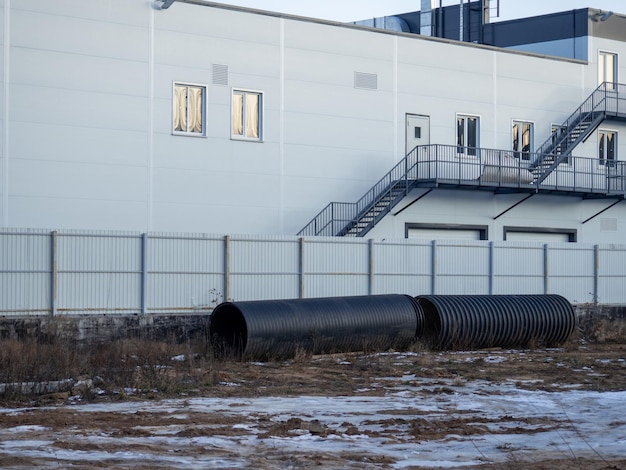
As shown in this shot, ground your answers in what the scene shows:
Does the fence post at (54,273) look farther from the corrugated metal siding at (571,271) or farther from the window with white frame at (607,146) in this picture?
the window with white frame at (607,146)

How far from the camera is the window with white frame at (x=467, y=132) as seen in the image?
37.8 meters

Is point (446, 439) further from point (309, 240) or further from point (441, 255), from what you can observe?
point (441, 255)

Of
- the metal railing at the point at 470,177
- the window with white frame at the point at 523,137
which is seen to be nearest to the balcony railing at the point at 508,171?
the metal railing at the point at 470,177

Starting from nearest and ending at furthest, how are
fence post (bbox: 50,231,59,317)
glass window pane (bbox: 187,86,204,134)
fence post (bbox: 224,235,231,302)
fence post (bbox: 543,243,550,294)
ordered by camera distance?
fence post (bbox: 50,231,59,317) → fence post (bbox: 224,235,231,302) → fence post (bbox: 543,243,550,294) → glass window pane (bbox: 187,86,204,134)

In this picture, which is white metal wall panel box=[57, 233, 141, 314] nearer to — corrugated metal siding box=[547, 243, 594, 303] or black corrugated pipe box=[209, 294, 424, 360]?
black corrugated pipe box=[209, 294, 424, 360]

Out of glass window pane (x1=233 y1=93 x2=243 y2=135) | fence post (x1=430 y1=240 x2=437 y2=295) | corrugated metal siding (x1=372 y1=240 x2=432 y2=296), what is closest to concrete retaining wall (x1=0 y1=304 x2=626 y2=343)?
fence post (x1=430 y1=240 x2=437 y2=295)

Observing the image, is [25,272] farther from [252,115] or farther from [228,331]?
[252,115]

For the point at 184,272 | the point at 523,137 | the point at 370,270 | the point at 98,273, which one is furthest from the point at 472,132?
the point at 98,273

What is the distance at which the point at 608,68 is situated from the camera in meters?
42.5

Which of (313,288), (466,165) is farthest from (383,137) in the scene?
(313,288)

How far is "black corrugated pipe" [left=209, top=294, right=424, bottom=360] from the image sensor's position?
2108 cm

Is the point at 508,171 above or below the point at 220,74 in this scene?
below

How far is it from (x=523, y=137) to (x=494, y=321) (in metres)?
16.3

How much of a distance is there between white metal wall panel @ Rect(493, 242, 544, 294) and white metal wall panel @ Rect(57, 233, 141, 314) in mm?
11148
